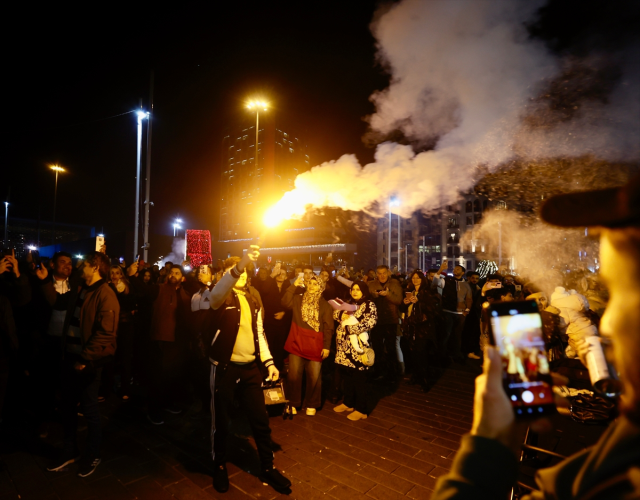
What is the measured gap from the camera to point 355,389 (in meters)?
5.88

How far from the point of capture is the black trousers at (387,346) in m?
7.92

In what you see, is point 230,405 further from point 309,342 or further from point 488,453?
point 488,453

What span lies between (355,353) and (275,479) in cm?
246

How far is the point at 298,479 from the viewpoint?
13.3 ft

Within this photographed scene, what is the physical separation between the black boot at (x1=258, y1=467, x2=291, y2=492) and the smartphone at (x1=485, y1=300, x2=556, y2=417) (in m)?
3.46

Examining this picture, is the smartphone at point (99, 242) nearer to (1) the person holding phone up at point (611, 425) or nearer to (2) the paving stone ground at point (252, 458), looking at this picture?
(2) the paving stone ground at point (252, 458)

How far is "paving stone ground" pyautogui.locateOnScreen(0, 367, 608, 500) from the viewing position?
12.5ft

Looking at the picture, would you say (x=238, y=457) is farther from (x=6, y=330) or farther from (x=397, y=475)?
(x=6, y=330)

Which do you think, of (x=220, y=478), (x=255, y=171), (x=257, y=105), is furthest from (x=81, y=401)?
(x=257, y=105)

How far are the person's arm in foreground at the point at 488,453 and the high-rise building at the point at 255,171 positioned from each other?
11.7 feet

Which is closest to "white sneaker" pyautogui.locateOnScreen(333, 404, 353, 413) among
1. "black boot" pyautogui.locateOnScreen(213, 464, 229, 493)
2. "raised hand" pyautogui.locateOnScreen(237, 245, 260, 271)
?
"black boot" pyautogui.locateOnScreen(213, 464, 229, 493)

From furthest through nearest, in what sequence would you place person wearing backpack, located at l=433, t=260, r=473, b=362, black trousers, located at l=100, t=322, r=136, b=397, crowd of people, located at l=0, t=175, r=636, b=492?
person wearing backpack, located at l=433, t=260, r=473, b=362, black trousers, located at l=100, t=322, r=136, b=397, crowd of people, located at l=0, t=175, r=636, b=492

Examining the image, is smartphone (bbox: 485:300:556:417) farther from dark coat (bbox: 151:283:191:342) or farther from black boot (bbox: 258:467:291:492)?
dark coat (bbox: 151:283:191:342)

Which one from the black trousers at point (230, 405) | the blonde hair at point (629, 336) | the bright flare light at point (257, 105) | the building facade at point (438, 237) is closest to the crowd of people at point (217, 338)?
the black trousers at point (230, 405)
